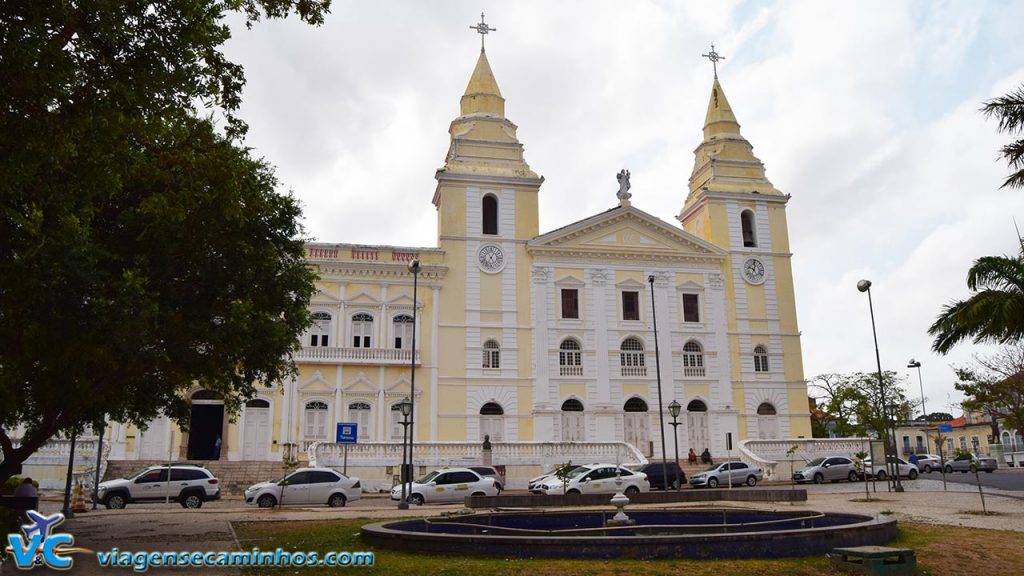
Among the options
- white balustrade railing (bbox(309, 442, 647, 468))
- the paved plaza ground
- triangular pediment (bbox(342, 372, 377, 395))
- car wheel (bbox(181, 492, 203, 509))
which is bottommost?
the paved plaza ground

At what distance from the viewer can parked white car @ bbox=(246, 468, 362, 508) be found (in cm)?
2527

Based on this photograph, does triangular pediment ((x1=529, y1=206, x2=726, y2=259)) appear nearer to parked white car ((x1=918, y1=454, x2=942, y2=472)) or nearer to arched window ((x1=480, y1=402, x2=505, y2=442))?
arched window ((x1=480, y1=402, x2=505, y2=442))

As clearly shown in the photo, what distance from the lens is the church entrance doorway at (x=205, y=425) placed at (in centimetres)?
3681

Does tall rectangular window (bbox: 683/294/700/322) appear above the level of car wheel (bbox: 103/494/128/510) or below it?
above

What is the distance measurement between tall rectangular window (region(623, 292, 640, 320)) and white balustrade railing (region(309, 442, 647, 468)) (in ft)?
25.7

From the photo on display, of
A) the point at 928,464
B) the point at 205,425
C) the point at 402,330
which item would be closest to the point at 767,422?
the point at 928,464

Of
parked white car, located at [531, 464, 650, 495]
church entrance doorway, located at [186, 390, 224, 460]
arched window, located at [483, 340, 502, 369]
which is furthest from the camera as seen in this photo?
arched window, located at [483, 340, 502, 369]

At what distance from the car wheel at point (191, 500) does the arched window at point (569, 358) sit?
18915 millimetres

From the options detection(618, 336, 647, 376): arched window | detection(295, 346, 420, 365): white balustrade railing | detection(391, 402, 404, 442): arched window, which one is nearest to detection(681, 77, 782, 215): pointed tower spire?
detection(618, 336, 647, 376): arched window

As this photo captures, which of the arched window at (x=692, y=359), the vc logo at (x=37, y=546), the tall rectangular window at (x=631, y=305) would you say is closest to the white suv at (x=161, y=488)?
the vc logo at (x=37, y=546)

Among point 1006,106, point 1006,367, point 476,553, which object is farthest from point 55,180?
point 1006,367

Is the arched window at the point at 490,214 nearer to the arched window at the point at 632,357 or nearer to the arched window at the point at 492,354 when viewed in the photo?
the arched window at the point at 492,354

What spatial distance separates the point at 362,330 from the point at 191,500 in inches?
576

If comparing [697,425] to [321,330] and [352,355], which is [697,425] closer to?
[352,355]
